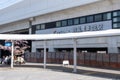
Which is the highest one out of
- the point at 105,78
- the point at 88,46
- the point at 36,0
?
the point at 36,0

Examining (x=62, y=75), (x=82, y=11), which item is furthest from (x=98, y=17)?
(x=62, y=75)

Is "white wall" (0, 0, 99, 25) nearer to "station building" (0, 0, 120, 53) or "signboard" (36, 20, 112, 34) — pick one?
"station building" (0, 0, 120, 53)

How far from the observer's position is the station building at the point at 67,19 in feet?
103

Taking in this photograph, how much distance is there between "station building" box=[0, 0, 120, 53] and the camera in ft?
103

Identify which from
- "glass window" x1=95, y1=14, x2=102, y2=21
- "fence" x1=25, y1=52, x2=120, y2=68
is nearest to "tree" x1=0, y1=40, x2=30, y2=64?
"fence" x1=25, y1=52, x2=120, y2=68

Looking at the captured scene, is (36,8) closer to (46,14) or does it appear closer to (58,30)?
(46,14)

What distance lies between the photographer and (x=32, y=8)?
147 feet

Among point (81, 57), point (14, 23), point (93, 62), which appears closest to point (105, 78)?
point (93, 62)

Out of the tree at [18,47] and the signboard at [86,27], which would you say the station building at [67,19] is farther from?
the tree at [18,47]

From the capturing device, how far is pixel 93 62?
3020 cm

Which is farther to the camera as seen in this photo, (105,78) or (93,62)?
(93,62)

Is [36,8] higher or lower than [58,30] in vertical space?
higher

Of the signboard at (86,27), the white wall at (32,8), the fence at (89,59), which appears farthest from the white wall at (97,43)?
the white wall at (32,8)

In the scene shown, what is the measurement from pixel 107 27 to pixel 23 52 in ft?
53.7
